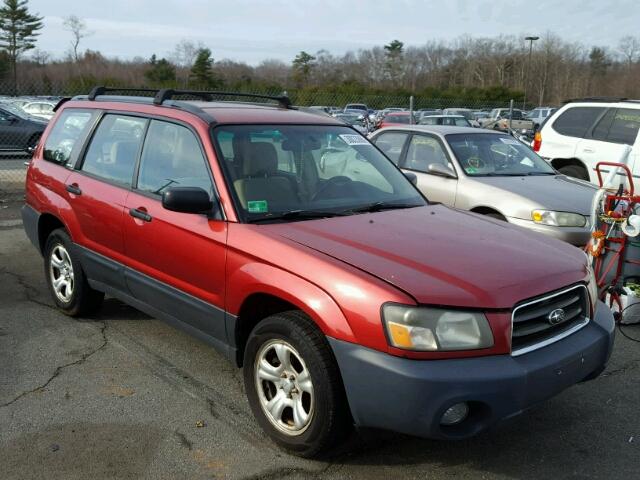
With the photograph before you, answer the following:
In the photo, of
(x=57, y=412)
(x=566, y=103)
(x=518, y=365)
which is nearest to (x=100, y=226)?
(x=57, y=412)

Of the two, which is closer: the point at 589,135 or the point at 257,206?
the point at 257,206

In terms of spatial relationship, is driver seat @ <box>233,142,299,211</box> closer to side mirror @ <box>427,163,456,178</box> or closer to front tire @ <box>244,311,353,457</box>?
front tire @ <box>244,311,353,457</box>

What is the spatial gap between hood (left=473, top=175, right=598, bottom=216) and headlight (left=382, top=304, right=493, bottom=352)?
153 inches

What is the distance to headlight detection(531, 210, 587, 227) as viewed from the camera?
617cm

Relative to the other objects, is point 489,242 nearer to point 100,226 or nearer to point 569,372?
point 569,372

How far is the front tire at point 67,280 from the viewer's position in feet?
16.1

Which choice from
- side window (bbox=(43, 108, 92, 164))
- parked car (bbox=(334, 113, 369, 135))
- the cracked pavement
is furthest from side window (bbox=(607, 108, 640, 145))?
parked car (bbox=(334, 113, 369, 135))

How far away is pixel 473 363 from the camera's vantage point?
2680 mm

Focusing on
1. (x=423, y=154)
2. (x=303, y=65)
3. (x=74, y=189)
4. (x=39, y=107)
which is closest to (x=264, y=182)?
(x=74, y=189)

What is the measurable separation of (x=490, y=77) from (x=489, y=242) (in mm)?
96502

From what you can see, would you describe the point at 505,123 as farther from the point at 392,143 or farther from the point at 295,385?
the point at 295,385

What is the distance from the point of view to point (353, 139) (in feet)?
14.9

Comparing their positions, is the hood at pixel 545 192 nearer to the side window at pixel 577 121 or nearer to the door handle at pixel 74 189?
the side window at pixel 577 121

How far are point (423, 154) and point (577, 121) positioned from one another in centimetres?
394
